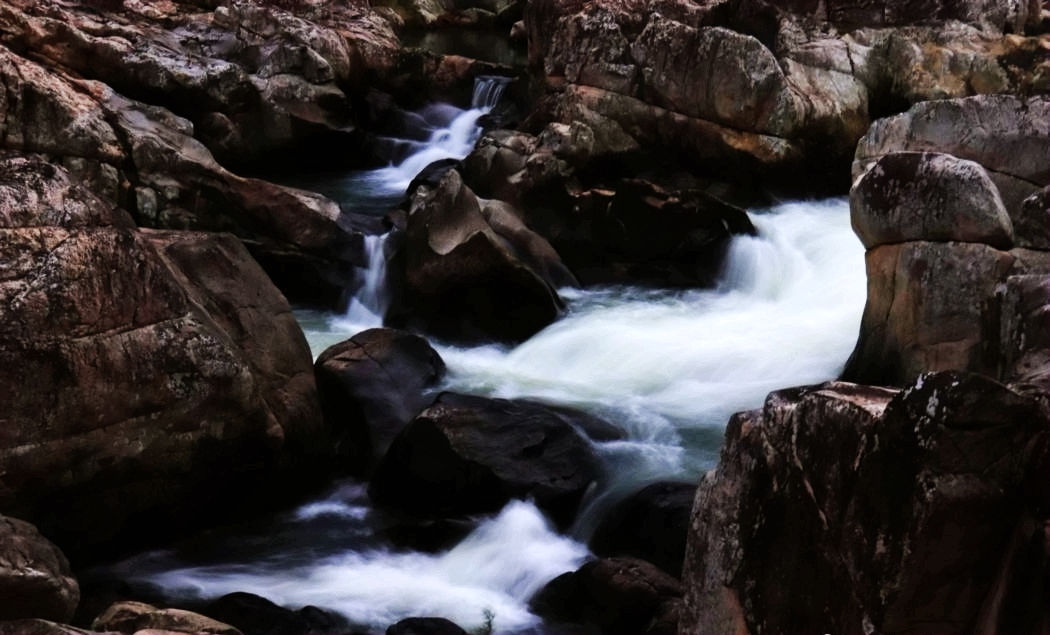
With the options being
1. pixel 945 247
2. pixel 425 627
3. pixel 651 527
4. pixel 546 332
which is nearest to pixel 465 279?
pixel 546 332

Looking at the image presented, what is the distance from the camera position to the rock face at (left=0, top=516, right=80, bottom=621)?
5191mm

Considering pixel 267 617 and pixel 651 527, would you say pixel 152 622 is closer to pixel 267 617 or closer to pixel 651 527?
A: pixel 267 617

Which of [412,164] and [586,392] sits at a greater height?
[412,164]

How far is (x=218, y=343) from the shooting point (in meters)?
8.17

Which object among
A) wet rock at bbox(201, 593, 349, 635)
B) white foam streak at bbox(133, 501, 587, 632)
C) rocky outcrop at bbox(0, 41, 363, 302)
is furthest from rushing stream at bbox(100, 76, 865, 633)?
rocky outcrop at bbox(0, 41, 363, 302)

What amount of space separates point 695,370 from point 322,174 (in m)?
8.99

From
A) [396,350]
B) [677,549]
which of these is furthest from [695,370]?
[677,549]

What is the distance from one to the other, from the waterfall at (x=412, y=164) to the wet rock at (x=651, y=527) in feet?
17.9

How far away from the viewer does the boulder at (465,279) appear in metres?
12.0

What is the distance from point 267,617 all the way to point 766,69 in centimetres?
1147

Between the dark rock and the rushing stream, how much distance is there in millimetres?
377

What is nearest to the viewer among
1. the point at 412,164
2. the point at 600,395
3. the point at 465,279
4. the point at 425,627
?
the point at 425,627

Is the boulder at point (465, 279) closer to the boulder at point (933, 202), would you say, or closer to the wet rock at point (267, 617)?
the boulder at point (933, 202)

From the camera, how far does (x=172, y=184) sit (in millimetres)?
12938
